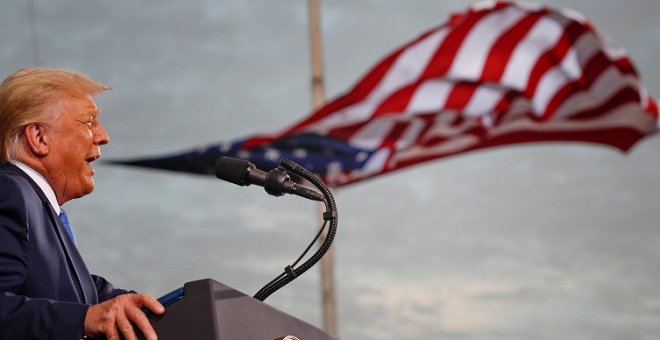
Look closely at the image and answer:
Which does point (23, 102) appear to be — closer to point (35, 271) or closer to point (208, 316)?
point (35, 271)

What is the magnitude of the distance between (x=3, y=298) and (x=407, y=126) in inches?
476

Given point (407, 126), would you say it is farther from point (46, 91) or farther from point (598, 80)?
point (46, 91)

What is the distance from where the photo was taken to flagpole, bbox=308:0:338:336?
46.5 feet

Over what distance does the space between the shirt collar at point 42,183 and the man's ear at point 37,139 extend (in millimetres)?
41

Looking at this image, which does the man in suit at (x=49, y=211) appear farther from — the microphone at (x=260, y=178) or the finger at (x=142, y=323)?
the microphone at (x=260, y=178)

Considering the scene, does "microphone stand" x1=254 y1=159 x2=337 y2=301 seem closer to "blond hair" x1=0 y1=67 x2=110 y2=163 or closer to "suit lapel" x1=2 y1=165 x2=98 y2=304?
"suit lapel" x1=2 y1=165 x2=98 y2=304

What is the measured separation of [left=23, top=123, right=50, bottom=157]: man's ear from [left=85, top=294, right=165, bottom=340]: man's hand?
0.51 m

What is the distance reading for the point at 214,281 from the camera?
2.22 meters

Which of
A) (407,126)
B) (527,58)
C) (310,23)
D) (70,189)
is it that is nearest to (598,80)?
(527,58)

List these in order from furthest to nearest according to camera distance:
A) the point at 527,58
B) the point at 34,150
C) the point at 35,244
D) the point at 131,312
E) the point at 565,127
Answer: the point at 565,127, the point at 527,58, the point at 34,150, the point at 35,244, the point at 131,312

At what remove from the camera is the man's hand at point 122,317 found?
86.2 inches

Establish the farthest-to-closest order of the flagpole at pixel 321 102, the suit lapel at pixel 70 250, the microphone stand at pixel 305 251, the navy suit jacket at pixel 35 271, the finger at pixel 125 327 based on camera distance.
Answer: the flagpole at pixel 321 102 < the microphone stand at pixel 305 251 < the suit lapel at pixel 70 250 < the navy suit jacket at pixel 35 271 < the finger at pixel 125 327

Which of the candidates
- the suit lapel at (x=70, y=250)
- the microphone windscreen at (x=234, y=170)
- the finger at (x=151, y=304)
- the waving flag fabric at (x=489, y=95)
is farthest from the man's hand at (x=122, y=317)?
the waving flag fabric at (x=489, y=95)

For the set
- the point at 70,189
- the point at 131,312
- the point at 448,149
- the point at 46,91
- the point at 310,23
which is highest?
the point at 310,23
